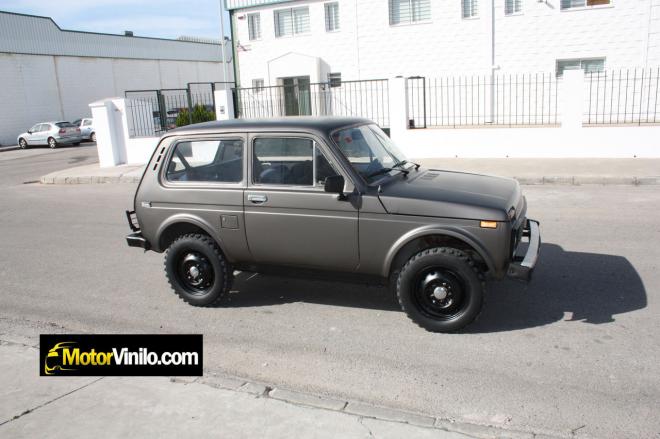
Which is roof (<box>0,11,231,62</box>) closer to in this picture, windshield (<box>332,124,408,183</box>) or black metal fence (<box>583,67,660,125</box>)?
black metal fence (<box>583,67,660,125</box>)

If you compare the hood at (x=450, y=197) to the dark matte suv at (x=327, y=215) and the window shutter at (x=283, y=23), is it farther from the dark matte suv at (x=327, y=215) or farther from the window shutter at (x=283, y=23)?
the window shutter at (x=283, y=23)

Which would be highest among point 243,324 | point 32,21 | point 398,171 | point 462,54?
point 32,21

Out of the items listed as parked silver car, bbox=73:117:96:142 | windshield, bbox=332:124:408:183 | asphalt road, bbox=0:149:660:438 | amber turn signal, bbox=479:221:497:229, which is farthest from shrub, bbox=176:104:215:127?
amber turn signal, bbox=479:221:497:229

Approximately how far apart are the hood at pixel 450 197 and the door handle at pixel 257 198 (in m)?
1.11

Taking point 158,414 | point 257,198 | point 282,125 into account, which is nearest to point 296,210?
point 257,198

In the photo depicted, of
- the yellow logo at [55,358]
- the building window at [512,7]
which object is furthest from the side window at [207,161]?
the building window at [512,7]

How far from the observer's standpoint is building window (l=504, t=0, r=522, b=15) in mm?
21000

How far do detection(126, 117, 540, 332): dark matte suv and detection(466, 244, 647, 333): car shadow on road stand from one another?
52 cm

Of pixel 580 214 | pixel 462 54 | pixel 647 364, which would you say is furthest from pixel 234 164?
pixel 462 54

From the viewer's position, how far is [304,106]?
21656 mm

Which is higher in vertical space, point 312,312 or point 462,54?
point 462,54

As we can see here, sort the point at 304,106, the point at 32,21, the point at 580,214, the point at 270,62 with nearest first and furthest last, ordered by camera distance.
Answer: the point at 580,214 < the point at 304,106 < the point at 270,62 < the point at 32,21

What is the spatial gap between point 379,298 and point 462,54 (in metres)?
18.1

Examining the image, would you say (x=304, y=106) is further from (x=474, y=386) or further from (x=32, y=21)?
(x=32, y=21)
